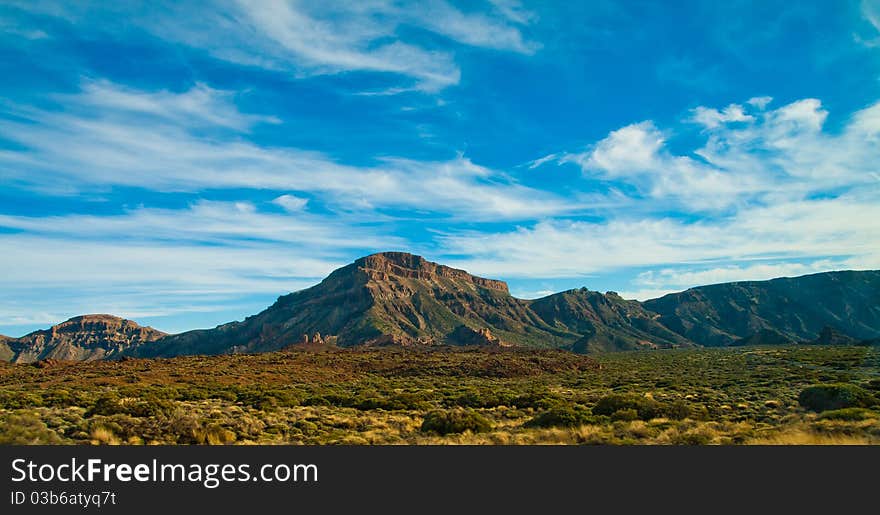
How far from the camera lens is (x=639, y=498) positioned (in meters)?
7.72

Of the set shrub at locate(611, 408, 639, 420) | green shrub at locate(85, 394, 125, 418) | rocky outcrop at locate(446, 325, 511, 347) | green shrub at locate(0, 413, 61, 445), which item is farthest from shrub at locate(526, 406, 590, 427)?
rocky outcrop at locate(446, 325, 511, 347)

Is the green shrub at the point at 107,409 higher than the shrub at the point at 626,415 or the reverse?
higher

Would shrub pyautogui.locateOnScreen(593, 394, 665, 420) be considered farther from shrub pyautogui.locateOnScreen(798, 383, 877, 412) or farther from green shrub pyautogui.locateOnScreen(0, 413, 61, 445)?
green shrub pyautogui.locateOnScreen(0, 413, 61, 445)

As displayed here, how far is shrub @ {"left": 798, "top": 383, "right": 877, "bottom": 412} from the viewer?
2020 cm

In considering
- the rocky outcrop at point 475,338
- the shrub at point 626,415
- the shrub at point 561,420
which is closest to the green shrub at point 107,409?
the shrub at point 561,420

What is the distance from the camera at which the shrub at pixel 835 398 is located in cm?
2020

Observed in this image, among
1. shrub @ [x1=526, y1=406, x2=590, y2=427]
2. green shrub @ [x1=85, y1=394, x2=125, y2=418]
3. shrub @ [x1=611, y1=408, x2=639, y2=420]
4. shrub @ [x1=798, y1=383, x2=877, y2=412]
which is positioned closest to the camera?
shrub @ [x1=526, y1=406, x2=590, y2=427]

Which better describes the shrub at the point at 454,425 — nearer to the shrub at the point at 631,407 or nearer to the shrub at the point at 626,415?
the shrub at the point at 626,415

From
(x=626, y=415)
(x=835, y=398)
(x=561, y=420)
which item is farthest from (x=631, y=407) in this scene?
(x=835, y=398)

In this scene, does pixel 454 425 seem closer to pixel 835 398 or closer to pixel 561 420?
pixel 561 420

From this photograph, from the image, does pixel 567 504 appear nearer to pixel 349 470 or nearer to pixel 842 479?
pixel 349 470

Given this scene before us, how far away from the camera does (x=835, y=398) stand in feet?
A: 70.7

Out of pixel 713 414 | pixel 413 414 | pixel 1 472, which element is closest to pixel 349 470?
pixel 1 472

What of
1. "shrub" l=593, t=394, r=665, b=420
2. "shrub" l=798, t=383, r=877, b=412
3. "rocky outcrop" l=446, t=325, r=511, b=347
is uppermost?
"shrub" l=593, t=394, r=665, b=420
